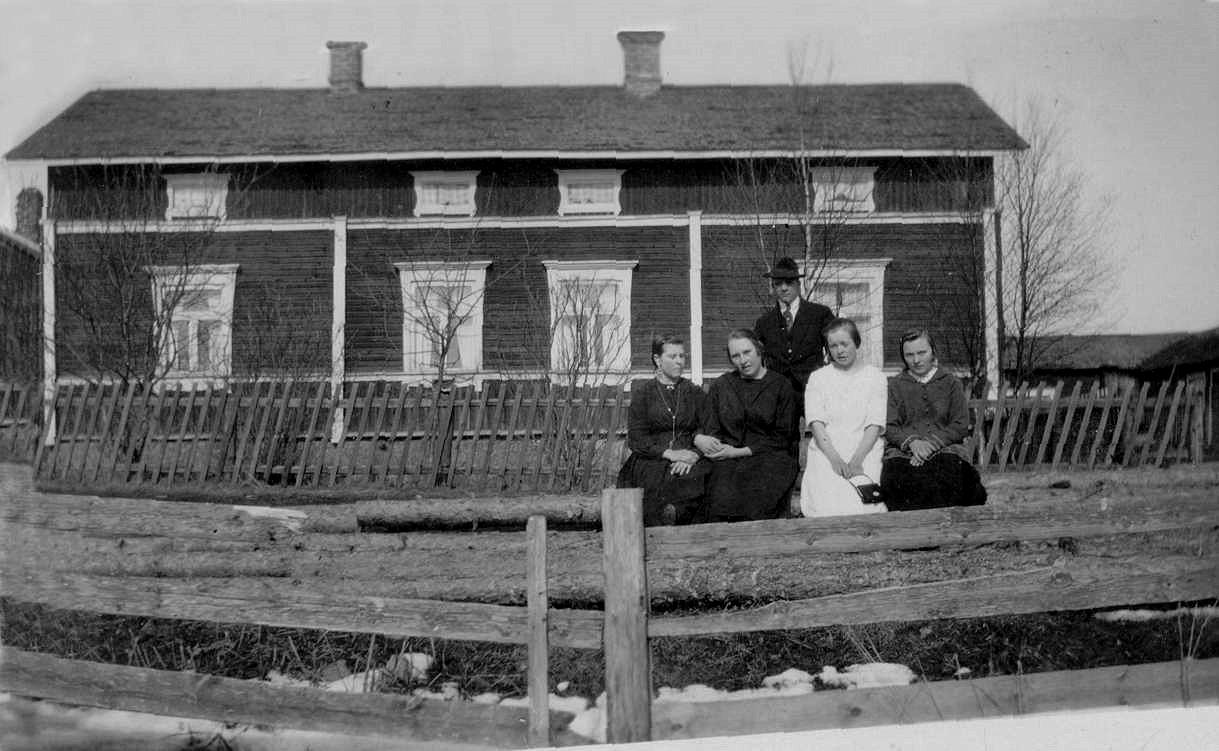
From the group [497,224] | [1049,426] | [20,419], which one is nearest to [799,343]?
[1049,426]

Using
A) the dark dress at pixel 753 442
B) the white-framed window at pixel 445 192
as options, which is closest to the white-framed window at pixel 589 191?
the white-framed window at pixel 445 192

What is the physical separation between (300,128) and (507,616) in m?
→ 10.2

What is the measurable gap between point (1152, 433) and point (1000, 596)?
23.6ft

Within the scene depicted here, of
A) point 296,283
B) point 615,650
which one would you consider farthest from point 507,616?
point 296,283

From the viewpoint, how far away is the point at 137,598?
14.5ft

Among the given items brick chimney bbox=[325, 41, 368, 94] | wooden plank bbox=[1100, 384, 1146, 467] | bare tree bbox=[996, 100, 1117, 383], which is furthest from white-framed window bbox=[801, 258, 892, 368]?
brick chimney bbox=[325, 41, 368, 94]

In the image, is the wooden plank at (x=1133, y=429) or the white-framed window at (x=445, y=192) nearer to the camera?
the wooden plank at (x=1133, y=429)

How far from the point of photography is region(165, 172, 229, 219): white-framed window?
450 inches

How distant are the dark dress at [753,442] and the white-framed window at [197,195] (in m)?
8.15

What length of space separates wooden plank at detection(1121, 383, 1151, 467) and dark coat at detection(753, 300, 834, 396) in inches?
220

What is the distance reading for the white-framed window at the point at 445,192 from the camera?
1280cm

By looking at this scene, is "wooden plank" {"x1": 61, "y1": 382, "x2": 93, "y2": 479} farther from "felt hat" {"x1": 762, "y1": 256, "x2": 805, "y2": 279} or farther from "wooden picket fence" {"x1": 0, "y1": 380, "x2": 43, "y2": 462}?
"felt hat" {"x1": 762, "y1": 256, "x2": 805, "y2": 279}

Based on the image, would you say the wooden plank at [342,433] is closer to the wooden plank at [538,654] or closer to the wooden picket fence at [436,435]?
the wooden picket fence at [436,435]

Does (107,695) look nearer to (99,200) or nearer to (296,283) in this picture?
(99,200)
